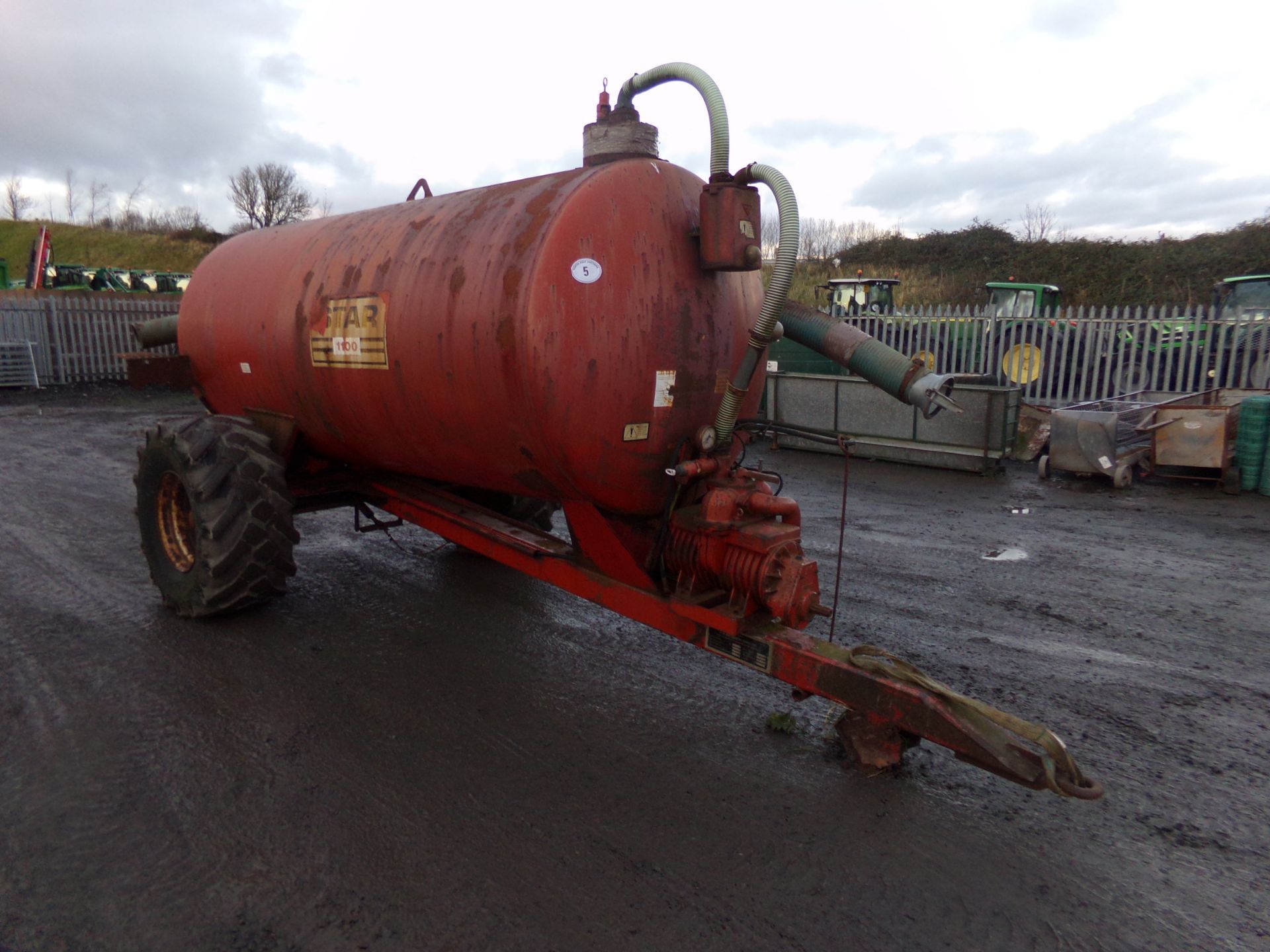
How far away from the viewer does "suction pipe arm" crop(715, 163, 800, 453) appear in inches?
123

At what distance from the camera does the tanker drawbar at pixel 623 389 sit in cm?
321

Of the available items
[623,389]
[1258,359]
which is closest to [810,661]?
Result: [623,389]

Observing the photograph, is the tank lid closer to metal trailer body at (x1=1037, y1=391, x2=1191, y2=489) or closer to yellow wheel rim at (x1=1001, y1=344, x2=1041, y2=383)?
metal trailer body at (x1=1037, y1=391, x2=1191, y2=489)

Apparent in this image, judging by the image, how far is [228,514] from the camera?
15.0ft

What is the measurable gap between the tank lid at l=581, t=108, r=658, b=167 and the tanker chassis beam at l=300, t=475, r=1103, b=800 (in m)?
1.54

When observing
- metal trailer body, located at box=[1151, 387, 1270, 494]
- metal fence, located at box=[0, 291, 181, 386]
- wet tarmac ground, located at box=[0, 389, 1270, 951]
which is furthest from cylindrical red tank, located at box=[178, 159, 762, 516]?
metal fence, located at box=[0, 291, 181, 386]

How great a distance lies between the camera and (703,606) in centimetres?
346

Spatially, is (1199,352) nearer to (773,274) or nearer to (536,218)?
(773,274)

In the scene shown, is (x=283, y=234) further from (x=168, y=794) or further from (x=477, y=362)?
(x=168, y=794)

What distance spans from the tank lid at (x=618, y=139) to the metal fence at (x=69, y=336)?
1678 centimetres

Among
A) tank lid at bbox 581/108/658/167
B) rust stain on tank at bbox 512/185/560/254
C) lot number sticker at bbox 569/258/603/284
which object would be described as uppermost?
tank lid at bbox 581/108/658/167

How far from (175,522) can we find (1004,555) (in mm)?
6024

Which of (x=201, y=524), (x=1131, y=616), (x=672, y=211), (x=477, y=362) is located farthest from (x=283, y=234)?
(x=1131, y=616)

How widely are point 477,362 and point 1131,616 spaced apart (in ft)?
14.4
